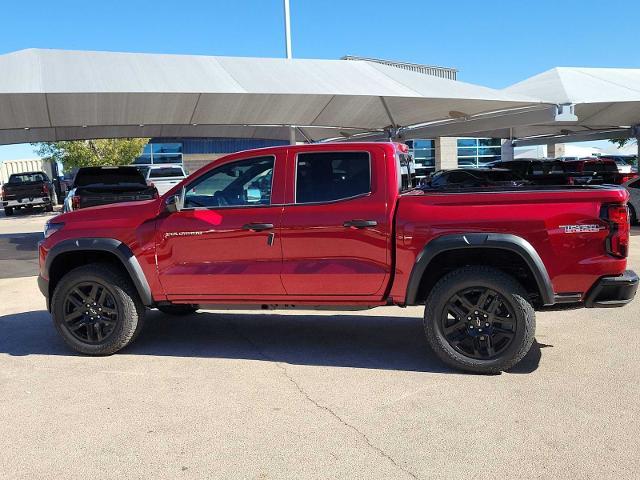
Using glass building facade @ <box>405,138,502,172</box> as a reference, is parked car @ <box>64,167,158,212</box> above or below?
below

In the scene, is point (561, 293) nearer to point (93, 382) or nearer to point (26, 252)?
point (93, 382)

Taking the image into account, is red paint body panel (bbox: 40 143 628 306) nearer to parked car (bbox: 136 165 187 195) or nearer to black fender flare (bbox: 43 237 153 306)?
black fender flare (bbox: 43 237 153 306)

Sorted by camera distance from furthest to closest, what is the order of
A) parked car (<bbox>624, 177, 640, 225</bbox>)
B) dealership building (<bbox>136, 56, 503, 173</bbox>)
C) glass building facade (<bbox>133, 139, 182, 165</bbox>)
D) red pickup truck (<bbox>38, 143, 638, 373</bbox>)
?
glass building facade (<bbox>133, 139, 182, 165</bbox>), dealership building (<bbox>136, 56, 503, 173</bbox>), parked car (<bbox>624, 177, 640, 225</bbox>), red pickup truck (<bbox>38, 143, 638, 373</bbox>)

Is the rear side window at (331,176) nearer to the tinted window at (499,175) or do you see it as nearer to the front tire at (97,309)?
the front tire at (97,309)

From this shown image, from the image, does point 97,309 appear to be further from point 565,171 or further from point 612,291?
point 565,171

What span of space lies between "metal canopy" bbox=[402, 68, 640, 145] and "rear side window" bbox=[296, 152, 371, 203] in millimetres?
10835

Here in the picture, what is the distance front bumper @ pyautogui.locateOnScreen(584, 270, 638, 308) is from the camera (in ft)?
14.3

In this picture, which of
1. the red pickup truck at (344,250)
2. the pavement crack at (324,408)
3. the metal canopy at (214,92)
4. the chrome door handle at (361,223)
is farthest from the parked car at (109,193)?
the chrome door handle at (361,223)

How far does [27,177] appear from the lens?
27641mm

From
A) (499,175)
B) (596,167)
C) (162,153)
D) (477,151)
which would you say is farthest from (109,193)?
(477,151)

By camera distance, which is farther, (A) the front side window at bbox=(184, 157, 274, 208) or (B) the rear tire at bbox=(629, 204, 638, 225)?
(B) the rear tire at bbox=(629, 204, 638, 225)

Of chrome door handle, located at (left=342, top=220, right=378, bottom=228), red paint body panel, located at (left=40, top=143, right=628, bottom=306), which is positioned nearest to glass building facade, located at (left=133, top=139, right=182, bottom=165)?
red paint body panel, located at (left=40, top=143, right=628, bottom=306)

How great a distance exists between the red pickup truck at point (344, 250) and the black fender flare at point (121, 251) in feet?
0.04

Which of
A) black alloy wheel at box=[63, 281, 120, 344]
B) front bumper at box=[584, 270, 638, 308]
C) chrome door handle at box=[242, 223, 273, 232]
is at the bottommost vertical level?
black alloy wheel at box=[63, 281, 120, 344]
